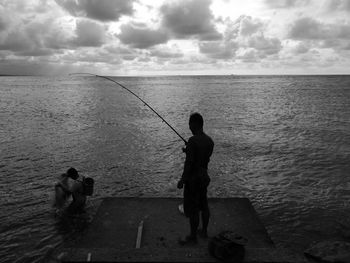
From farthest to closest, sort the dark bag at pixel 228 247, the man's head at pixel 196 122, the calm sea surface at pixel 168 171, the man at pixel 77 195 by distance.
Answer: the man at pixel 77 195 < the calm sea surface at pixel 168 171 < the man's head at pixel 196 122 < the dark bag at pixel 228 247

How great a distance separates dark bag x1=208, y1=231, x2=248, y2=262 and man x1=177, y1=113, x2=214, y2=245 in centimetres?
103

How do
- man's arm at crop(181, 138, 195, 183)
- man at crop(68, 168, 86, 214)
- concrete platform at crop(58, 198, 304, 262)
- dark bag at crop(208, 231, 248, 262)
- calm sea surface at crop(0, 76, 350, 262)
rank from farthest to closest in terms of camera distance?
man at crop(68, 168, 86, 214), calm sea surface at crop(0, 76, 350, 262), man's arm at crop(181, 138, 195, 183), concrete platform at crop(58, 198, 304, 262), dark bag at crop(208, 231, 248, 262)

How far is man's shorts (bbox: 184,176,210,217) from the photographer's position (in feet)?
21.5

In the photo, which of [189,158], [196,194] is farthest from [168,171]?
[189,158]

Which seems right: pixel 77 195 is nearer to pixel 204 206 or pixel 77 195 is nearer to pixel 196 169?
pixel 204 206

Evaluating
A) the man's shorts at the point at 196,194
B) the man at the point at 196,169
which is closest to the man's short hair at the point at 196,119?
the man at the point at 196,169

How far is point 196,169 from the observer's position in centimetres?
653

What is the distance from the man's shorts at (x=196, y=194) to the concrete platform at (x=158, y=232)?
29.9 inches

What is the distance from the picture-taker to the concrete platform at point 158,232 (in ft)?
19.4

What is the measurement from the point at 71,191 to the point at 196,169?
5507 mm

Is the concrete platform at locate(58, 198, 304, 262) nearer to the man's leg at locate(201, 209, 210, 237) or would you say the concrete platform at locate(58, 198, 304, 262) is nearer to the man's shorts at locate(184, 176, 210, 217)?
the man's leg at locate(201, 209, 210, 237)

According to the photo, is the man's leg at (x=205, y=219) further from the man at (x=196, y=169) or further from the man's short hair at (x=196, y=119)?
the man's short hair at (x=196, y=119)

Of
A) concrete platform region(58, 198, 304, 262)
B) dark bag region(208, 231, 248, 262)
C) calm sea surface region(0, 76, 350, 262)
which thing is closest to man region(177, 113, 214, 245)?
concrete platform region(58, 198, 304, 262)

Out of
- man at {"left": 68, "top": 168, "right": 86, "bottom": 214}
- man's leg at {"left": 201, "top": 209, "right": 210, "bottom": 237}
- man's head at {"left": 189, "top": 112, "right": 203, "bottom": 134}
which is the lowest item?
man at {"left": 68, "top": 168, "right": 86, "bottom": 214}
